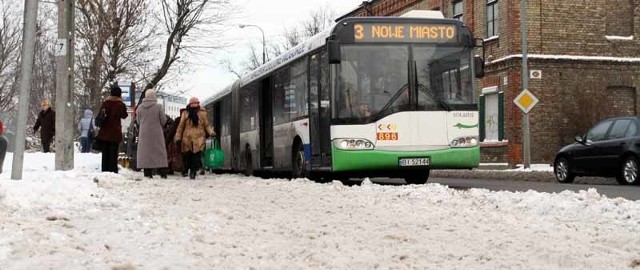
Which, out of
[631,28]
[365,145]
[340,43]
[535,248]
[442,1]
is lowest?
[535,248]

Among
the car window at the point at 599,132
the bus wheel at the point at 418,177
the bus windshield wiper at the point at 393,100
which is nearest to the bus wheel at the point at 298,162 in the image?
the bus wheel at the point at 418,177

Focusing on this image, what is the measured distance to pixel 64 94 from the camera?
44.4 ft

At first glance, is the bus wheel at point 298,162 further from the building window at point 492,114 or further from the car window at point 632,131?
the building window at point 492,114

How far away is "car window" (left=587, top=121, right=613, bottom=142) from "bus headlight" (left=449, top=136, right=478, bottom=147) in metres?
4.93

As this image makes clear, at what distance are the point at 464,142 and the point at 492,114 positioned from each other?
614 inches

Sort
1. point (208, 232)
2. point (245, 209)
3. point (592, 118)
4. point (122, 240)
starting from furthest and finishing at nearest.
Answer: point (592, 118), point (245, 209), point (208, 232), point (122, 240)

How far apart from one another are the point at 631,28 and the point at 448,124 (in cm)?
1801

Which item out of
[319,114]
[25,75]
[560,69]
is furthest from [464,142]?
[560,69]

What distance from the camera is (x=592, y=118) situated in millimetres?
25688

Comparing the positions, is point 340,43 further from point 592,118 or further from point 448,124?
point 592,118

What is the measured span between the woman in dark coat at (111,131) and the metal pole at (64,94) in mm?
681

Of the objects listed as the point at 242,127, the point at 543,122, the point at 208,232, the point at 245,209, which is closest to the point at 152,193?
the point at 245,209

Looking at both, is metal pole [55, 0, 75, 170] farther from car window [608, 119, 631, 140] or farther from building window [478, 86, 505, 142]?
building window [478, 86, 505, 142]

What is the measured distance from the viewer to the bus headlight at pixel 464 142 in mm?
12555
